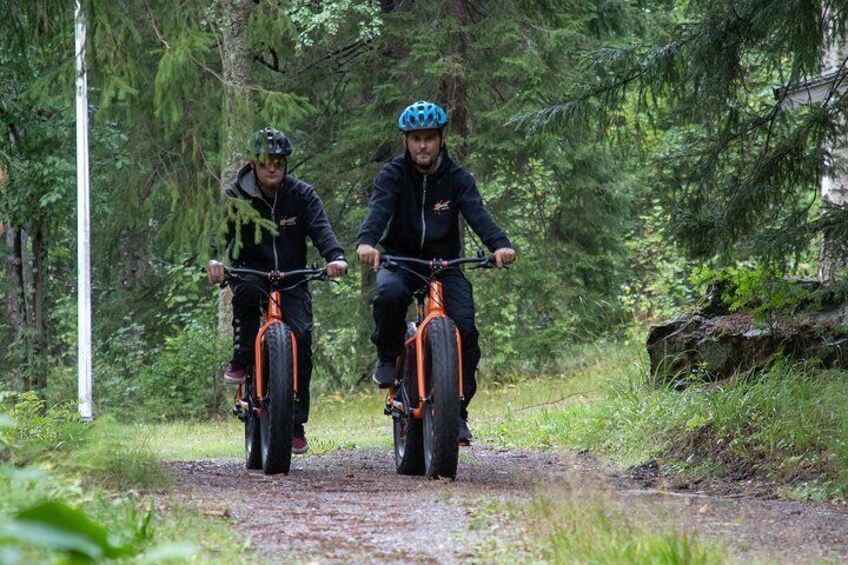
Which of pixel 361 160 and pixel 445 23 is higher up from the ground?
pixel 445 23

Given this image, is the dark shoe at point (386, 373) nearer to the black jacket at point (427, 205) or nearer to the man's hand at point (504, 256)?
the black jacket at point (427, 205)

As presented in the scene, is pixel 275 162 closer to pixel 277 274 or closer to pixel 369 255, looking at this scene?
pixel 277 274

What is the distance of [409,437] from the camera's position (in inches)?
328

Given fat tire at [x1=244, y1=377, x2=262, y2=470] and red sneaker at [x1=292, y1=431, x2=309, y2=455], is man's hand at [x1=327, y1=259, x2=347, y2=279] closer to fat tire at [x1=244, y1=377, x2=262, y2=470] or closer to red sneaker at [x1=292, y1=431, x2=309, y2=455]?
fat tire at [x1=244, y1=377, x2=262, y2=470]

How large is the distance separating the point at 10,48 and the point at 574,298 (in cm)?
1425

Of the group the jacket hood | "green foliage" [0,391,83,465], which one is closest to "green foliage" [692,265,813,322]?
the jacket hood

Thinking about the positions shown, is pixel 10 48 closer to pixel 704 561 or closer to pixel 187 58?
Answer: pixel 187 58

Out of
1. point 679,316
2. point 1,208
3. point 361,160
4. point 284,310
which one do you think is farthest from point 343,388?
point 284,310

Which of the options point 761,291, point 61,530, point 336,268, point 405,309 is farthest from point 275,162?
point 61,530

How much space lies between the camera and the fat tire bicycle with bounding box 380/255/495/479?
7.60 metres

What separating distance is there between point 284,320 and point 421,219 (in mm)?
1167

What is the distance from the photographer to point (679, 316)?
1130 centimetres

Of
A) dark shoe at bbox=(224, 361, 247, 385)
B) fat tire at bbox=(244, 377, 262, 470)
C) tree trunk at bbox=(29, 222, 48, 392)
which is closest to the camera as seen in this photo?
fat tire at bbox=(244, 377, 262, 470)

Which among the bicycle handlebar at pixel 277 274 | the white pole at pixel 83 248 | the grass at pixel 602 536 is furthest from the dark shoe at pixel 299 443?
the white pole at pixel 83 248
